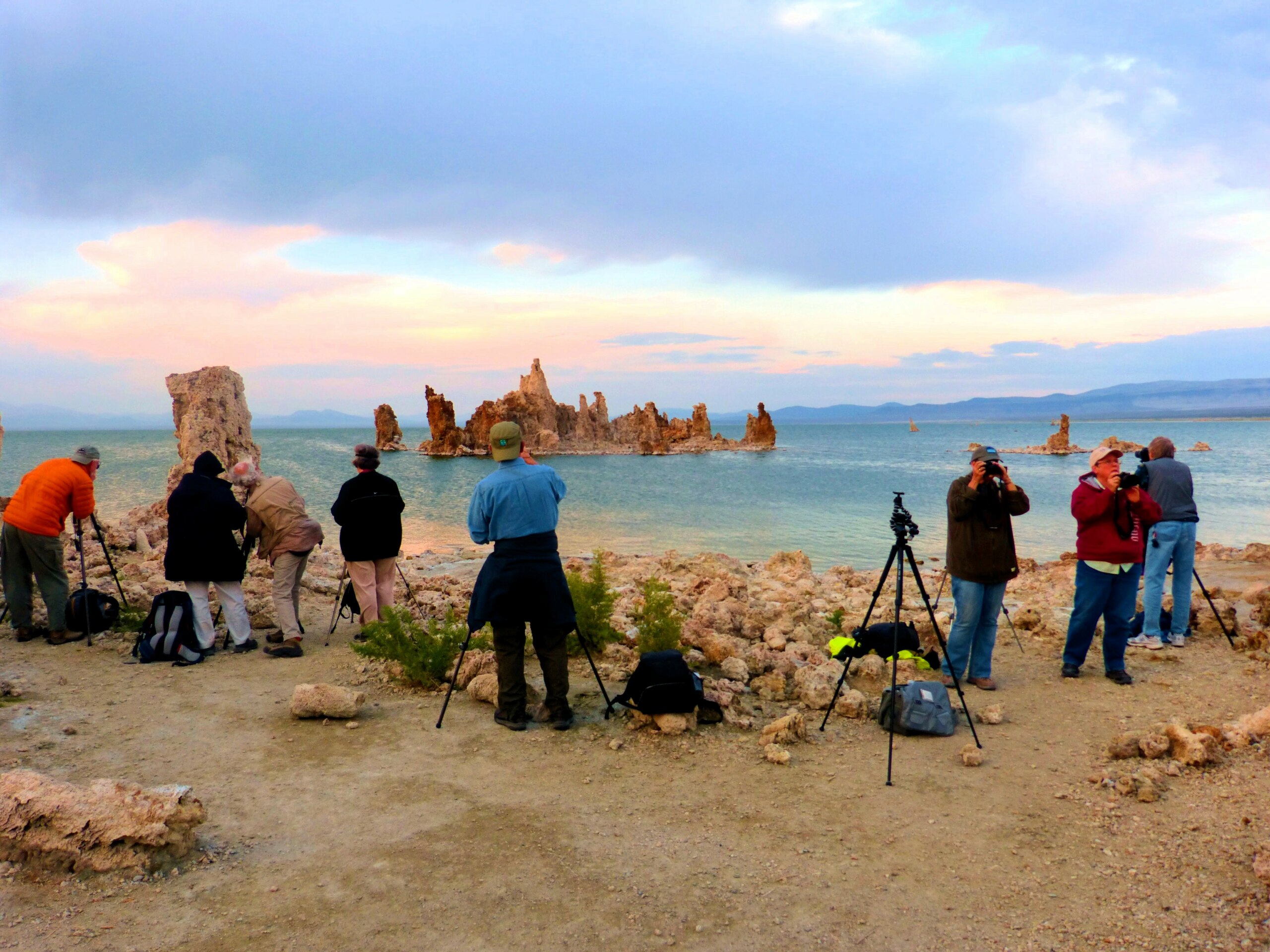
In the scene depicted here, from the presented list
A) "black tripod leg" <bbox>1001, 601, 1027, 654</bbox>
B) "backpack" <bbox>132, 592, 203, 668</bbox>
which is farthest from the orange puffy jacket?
"black tripod leg" <bbox>1001, 601, 1027, 654</bbox>

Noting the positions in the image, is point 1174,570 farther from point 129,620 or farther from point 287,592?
point 129,620

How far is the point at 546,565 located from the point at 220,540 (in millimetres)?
3845

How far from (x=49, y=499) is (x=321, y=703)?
437cm

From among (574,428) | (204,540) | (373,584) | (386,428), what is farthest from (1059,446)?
(204,540)

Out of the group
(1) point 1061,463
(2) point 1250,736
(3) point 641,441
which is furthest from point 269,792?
(3) point 641,441

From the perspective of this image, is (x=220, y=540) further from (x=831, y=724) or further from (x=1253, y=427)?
(x=1253, y=427)

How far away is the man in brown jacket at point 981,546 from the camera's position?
6152 mm

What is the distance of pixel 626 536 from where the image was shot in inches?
931

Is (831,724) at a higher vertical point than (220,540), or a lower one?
lower

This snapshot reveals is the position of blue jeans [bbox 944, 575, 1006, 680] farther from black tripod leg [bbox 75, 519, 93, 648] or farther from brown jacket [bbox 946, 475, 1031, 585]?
black tripod leg [bbox 75, 519, 93, 648]

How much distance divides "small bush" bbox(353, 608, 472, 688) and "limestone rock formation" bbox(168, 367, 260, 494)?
812cm

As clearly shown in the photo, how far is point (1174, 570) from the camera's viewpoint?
786cm

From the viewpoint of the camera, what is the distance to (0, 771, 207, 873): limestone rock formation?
340cm

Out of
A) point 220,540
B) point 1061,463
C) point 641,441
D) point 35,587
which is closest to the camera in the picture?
point 220,540
